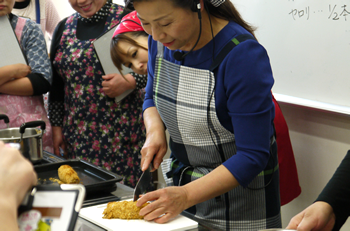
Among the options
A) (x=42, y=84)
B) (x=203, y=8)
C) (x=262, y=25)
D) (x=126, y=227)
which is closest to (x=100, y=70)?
(x=42, y=84)

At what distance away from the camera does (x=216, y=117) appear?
1079mm

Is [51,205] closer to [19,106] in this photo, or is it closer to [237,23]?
[237,23]

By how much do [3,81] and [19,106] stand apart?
157mm

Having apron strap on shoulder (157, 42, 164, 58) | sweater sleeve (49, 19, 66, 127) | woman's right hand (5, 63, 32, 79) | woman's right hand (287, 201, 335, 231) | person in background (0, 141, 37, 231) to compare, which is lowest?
sweater sleeve (49, 19, 66, 127)

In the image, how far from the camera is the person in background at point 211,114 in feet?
3.23

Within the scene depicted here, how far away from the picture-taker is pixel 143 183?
1.15 m

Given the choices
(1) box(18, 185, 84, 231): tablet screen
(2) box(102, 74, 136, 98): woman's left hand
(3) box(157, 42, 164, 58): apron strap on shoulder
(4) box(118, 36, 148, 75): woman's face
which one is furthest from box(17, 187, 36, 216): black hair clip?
(2) box(102, 74, 136, 98): woman's left hand

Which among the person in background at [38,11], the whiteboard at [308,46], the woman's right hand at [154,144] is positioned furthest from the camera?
the person in background at [38,11]

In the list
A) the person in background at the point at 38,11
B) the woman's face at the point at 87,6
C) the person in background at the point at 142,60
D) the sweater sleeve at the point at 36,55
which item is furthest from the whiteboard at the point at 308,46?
the person in background at the point at 38,11

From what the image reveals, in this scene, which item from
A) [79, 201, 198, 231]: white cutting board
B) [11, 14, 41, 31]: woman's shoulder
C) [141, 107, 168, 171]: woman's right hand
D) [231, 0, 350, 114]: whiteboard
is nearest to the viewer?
[79, 201, 198, 231]: white cutting board

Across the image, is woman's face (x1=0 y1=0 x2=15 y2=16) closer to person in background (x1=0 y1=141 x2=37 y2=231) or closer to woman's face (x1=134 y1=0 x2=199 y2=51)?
woman's face (x1=134 y1=0 x2=199 y2=51)

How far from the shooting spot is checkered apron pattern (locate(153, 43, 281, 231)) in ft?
3.64

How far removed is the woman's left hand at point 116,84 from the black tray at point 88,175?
2.05ft

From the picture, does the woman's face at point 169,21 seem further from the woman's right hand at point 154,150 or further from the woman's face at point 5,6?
the woman's face at point 5,6
